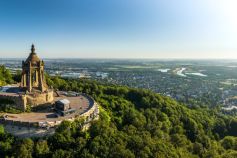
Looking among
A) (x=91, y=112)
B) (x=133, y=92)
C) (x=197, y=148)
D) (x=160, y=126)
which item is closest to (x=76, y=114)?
(x=91, y=112)

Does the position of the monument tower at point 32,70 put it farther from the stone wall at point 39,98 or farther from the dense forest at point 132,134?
the dense forest at point 132,134

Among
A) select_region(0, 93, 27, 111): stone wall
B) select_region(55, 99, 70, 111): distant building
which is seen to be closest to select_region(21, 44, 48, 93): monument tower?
select_region(0, 93, 27, 111): stone wall

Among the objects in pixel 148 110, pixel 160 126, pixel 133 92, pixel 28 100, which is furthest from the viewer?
pixel 133 92

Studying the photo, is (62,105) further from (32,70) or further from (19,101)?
(32,70)

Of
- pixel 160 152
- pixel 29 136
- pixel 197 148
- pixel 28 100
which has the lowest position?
pixel 197 148

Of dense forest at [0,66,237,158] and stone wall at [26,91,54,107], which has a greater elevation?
stone wall at [26,91,54,107]

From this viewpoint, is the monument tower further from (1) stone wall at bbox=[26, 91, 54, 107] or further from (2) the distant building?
(2) the distant building

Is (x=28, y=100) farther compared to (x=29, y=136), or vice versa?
(x=28, y=100)

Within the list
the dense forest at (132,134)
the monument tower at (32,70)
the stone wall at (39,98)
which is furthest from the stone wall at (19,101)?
the dense forest at (132,134)

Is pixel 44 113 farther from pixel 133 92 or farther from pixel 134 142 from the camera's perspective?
pixel 133 92
